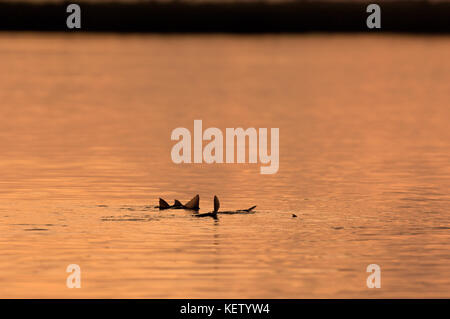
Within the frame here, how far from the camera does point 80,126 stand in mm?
53750

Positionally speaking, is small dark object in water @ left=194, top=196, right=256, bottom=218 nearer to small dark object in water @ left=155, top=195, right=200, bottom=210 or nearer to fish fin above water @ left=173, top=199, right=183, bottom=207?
small dark object in water @ left=155, top=195, right=200, bottom=210

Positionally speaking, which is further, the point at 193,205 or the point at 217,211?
the point at 193,205

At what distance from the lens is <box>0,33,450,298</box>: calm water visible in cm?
2266

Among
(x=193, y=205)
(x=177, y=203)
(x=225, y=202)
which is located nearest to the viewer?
(x=193, y=205)

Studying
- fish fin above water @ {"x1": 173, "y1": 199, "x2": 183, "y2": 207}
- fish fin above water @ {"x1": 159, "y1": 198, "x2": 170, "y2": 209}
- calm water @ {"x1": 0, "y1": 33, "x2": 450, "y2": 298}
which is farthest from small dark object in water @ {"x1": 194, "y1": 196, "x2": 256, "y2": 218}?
fish fin above water @ {"x1": 159, "y1": 198, "x2": 170, "y2": 209}

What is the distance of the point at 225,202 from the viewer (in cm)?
3072

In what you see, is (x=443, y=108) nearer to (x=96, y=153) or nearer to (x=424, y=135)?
(x=424, y=135)

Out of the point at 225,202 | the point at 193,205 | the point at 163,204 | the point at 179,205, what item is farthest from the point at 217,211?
the point at 225,202

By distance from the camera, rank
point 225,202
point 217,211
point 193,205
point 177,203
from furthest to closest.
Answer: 1. point 225,202
2. point 177,203
3. point 193,205
4. point 217,211

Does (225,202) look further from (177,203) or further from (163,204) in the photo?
(163,204)

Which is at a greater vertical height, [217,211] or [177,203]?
[177,203]

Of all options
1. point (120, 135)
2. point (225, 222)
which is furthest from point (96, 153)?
point (225, 222)

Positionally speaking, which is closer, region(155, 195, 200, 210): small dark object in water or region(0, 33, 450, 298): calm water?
region(0, 33, 450, 298): calm water
